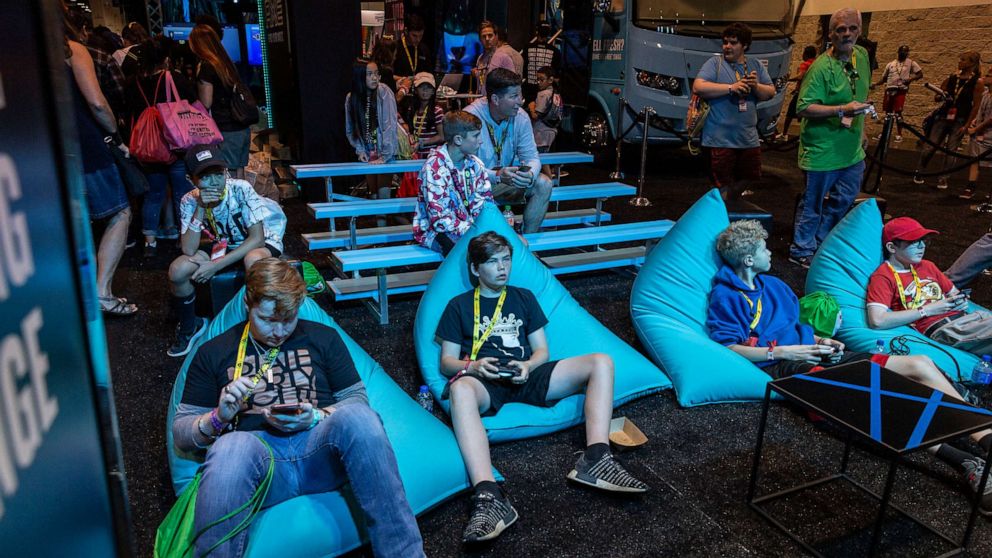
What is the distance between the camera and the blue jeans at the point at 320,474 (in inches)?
78.4

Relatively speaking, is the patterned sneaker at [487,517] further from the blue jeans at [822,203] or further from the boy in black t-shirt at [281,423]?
the blue jeans at [822,203]

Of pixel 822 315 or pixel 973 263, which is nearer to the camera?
pixel 822 315

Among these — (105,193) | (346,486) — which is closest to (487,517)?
(346,486)

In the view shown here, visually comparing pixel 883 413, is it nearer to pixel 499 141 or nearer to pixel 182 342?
pixel 499 141

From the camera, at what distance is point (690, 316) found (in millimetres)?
3629

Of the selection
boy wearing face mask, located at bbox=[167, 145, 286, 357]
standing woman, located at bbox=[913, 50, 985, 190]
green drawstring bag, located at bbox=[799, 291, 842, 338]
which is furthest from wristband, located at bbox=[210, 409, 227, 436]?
standing woman, located at bbox=[913, 50, 985, 190]

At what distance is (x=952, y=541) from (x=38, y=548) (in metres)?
2.85

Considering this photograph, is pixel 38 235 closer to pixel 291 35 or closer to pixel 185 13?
pixel 291 35

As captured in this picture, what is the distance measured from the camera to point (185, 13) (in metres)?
11.8

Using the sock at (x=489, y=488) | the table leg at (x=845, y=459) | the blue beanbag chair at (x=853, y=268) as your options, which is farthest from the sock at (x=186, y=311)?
the blue beanbag chair at (x=853, y=268)

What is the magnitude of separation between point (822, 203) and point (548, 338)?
310 cm

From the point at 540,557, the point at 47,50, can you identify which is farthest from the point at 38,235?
the point at 540,557

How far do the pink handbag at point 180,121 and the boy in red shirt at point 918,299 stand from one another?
14.4ft

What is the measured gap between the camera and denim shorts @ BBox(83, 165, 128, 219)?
4082mm
